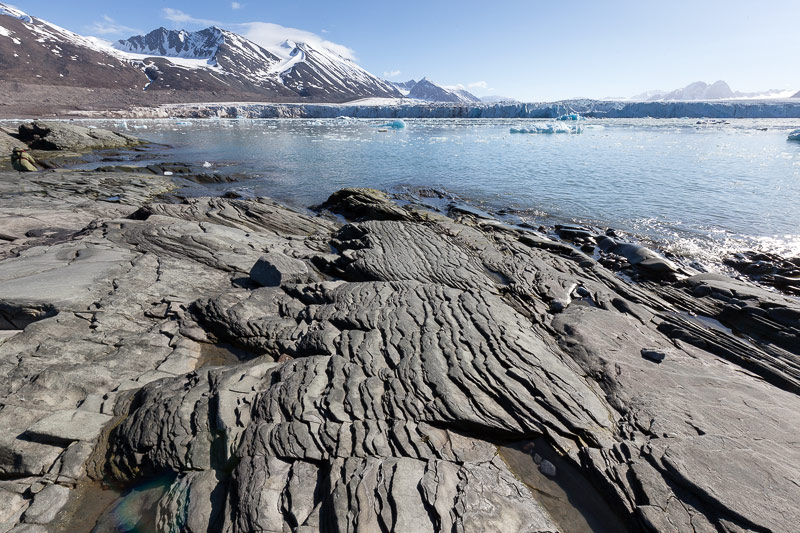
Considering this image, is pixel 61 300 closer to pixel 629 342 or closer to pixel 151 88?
pixel 629 342

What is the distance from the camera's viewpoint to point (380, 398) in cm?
505

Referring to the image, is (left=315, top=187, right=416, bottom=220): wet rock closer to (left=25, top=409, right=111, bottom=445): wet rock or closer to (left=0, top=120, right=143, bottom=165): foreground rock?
(left=25, top=409, right=111, bottom=445): wet rock

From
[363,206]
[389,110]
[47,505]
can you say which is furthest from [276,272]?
[389,110]

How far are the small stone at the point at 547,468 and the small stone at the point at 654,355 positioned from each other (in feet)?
10.2

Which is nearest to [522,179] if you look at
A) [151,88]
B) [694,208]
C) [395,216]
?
[694,208]

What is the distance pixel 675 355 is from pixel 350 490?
20.4 ft

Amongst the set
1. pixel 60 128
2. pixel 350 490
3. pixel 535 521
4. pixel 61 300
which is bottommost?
pixel 535 521

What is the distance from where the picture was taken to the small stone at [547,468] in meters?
4.45

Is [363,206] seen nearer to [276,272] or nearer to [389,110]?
[276,272]

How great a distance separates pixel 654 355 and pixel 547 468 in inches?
129

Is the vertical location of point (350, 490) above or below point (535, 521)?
above

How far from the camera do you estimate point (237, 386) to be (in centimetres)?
514

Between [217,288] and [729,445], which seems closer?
[729,445]

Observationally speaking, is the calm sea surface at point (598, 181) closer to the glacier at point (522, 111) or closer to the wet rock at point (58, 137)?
the wet rock at point (58, 137)
